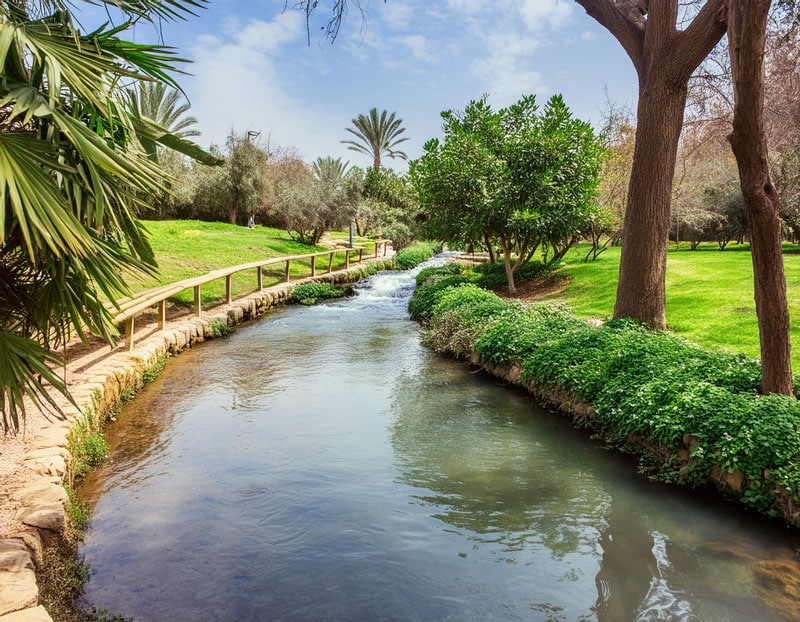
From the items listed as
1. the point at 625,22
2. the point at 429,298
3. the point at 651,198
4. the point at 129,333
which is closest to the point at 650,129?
the point at 651,198

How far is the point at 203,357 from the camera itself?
913 cm

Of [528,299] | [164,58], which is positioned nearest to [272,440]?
[164,58]

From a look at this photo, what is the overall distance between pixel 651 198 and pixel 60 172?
7612 mm

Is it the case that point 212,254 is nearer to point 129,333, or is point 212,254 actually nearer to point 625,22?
point 129,333

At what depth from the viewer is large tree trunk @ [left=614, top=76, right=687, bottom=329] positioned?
25.6 feet

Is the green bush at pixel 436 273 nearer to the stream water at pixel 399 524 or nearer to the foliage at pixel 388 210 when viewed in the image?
the stream water at pixel 399 524

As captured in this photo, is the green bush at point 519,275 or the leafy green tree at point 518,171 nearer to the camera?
the leafy green tree at point 518,171

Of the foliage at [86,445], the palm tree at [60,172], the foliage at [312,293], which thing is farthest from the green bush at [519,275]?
the palm tree at [60,172]

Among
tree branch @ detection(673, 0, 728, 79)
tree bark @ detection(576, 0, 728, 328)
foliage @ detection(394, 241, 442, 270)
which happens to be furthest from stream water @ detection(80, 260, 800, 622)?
foliage @ detection(394, 241, 442, 270)

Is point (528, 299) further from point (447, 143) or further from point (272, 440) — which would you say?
point (272, 440)

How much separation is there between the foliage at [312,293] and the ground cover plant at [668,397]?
7.88 metres

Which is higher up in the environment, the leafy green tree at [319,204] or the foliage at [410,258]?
the leafy green tree at [319,204]

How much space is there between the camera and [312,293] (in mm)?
Answer: 16078

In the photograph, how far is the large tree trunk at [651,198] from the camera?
25.6 ft
